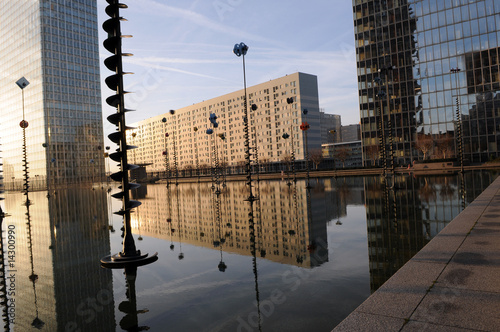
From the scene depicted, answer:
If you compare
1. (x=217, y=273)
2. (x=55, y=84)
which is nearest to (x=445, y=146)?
(x=217, y=273)

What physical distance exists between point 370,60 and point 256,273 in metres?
97.7

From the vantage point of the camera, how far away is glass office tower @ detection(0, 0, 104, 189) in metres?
113

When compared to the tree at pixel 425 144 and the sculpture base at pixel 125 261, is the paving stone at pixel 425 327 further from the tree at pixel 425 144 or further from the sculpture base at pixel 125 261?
the tree at pixel 425 144

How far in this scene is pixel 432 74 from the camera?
8531 centimetres

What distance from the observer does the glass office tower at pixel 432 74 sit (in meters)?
77.9

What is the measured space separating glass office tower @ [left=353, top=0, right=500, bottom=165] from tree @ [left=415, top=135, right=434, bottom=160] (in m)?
0.21

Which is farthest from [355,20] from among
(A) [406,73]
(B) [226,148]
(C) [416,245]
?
(C) [416,245]

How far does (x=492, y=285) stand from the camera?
570cm

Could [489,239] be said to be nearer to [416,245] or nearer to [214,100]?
[416,245]

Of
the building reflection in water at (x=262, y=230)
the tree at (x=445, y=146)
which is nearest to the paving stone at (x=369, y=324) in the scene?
the building reflection in water at (x=262, y=230)

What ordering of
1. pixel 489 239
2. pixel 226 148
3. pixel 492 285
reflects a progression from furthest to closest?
pixel 226 148 < pixel 489 239 < pixel 492 285

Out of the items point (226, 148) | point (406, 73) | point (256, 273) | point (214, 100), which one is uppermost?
point (214, 100)

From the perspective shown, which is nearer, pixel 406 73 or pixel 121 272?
pixel 121 272

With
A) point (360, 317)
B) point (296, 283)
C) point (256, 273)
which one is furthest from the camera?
point (256, 273)
